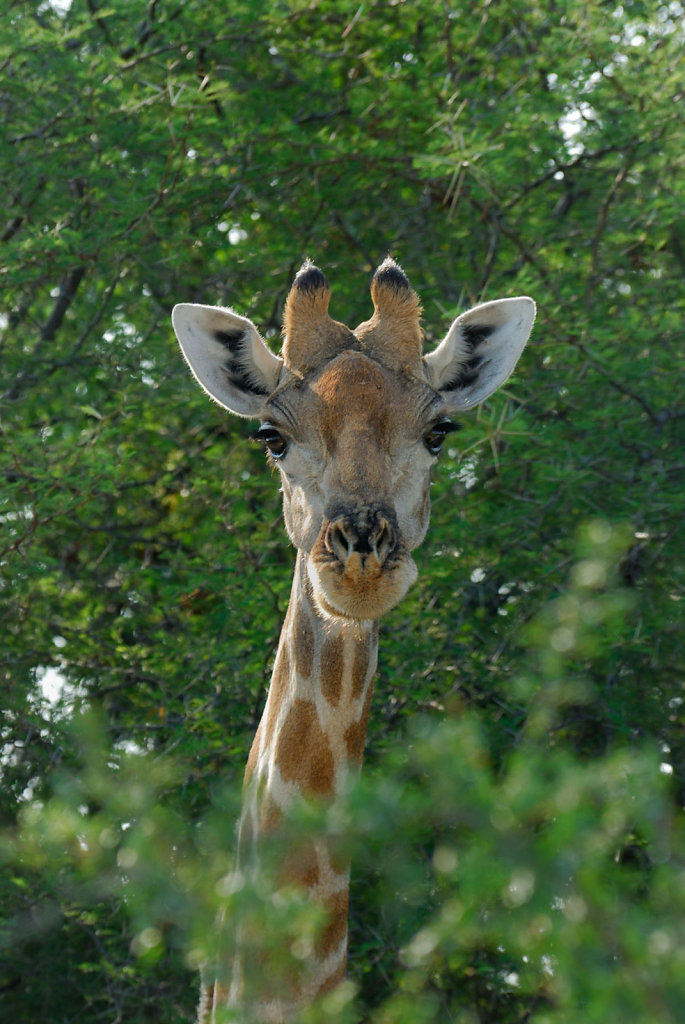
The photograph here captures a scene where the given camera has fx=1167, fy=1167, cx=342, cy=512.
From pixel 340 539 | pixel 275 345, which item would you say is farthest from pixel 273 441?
pixel 275 345

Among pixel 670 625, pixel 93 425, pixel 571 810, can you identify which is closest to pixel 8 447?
pixel 93 425

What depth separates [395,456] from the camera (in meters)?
4.18

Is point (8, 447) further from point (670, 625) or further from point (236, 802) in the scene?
point (236, 802)

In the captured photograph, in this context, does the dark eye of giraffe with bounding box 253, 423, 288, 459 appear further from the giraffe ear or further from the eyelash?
the giraffe ear

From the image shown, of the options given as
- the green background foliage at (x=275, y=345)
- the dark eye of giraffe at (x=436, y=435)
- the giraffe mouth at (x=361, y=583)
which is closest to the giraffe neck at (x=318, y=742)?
the giraffe mouth at (x=361, y=583)

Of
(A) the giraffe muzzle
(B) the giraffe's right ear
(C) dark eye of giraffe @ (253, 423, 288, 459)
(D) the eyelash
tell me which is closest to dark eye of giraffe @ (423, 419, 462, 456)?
(D) the eyelash

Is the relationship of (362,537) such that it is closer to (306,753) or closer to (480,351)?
(306,753)

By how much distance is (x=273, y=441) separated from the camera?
4.37m

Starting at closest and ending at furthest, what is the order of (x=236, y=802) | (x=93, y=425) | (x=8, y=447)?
(x=236, y=802), (x=8, y=447), (x=93, y=425)

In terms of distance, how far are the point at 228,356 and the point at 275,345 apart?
3092 millimetres

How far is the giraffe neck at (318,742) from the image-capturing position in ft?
12.5

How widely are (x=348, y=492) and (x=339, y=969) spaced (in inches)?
61.0

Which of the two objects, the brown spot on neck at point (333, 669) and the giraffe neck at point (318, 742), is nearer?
the giraffe neck at point (318, 742)

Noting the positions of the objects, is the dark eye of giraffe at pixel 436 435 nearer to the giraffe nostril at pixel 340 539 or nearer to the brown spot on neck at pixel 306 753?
the giraffe nostril at pixel 340 539
